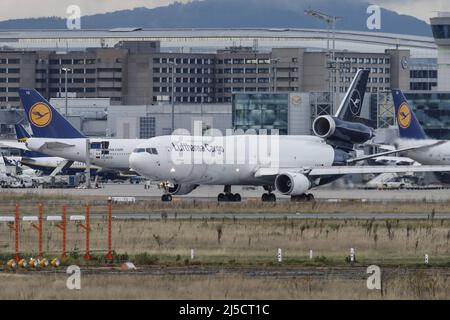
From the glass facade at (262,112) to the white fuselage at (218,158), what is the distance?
6855 cm

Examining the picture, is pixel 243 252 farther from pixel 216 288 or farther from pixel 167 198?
pixel 167 198

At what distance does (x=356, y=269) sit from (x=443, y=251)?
8.43m

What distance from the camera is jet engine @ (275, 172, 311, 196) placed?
302ft

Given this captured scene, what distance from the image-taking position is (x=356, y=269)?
47812 millimetres

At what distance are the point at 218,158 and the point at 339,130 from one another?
44.4 feet

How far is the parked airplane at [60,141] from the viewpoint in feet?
415

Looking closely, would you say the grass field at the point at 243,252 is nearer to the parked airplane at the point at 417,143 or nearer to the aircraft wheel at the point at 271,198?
the aircraft wheel at the point at 271,198

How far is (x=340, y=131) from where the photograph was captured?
102m

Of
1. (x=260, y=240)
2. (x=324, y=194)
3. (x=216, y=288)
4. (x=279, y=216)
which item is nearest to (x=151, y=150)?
(x=279, y=216)

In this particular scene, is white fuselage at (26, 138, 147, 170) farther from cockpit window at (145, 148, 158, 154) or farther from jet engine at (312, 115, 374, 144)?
cockpit window at (145, 148, 158, 154)

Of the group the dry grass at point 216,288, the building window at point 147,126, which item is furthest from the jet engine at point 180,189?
the building window at point 147,126
